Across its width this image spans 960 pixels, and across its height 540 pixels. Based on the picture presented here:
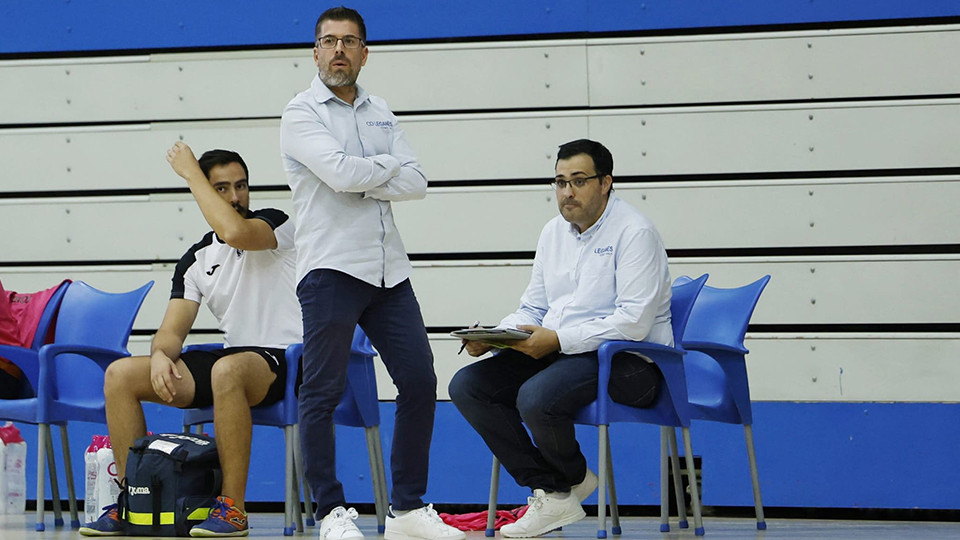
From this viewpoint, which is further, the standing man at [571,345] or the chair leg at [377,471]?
the chair leg at [377,471]

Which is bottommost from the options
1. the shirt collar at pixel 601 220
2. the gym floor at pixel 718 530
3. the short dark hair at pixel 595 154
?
the gym floor at pixel 718 530

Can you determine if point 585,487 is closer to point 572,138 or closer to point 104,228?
point 572,138

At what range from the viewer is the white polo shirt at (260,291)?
418cm

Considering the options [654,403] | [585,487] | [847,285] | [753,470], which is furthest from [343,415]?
[847,285]

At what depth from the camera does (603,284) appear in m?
4.01

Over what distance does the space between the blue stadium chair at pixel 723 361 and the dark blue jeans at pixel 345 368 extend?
3.90 ft

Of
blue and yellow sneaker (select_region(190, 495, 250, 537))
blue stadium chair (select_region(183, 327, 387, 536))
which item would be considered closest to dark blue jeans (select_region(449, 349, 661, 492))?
blue stadium chair (select_region(183, 327, 387, 536))

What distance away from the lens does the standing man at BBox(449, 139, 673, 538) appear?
383 cm

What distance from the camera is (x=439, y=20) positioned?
5.61 m

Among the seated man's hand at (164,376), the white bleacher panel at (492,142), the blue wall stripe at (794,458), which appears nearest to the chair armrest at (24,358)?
the seated man's hand at (164,376)

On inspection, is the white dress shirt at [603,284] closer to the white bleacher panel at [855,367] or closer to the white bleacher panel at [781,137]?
the white bleacher panel at [781,137]

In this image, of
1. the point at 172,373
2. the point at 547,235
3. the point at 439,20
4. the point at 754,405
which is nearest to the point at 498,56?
the point at 439,20

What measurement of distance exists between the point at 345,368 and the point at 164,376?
2.53ft

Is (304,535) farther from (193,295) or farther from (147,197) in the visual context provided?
(147,197)
